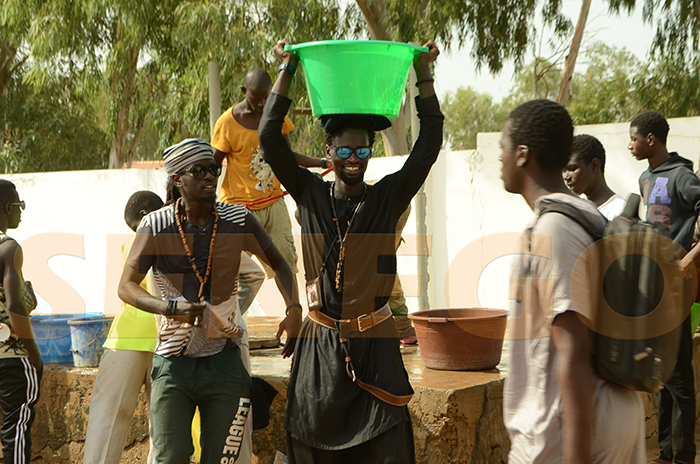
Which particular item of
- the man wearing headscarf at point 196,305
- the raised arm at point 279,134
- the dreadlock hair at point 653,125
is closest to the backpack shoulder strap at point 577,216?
the raised arm at point 279,134

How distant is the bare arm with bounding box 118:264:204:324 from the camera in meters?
2.90

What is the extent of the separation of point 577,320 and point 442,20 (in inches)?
492

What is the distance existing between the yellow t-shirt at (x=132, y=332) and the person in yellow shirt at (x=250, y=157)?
1063 mm

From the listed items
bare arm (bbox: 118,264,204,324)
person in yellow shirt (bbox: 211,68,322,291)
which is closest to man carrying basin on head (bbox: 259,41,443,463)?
bare arm (bbox: 118,264,204,324)

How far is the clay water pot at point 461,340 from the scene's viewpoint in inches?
163

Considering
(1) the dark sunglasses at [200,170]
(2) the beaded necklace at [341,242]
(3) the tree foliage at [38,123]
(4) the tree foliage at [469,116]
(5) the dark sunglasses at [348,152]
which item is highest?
(4) the tree foliage at [469,116]

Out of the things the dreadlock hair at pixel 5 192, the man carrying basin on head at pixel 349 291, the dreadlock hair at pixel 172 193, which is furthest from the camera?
the dreadlock hair at pixel 5 192

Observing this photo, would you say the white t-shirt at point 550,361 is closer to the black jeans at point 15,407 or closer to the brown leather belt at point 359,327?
the brown leather belt at point 359,327

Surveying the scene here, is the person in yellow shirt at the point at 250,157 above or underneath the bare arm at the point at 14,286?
above

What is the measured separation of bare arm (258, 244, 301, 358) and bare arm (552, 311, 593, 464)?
53.9 inches

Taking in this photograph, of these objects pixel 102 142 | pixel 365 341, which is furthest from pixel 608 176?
pixel 102 142

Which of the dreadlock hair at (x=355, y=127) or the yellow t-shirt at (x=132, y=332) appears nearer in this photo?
the dreadlock hair at (x=355, y=127)

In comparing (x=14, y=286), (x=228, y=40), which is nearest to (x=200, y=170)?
(x=14, y=286)

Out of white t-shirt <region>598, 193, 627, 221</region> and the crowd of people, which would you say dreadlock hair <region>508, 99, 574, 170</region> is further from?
white t-shirt <region>598, 193, 627, 221</region>
